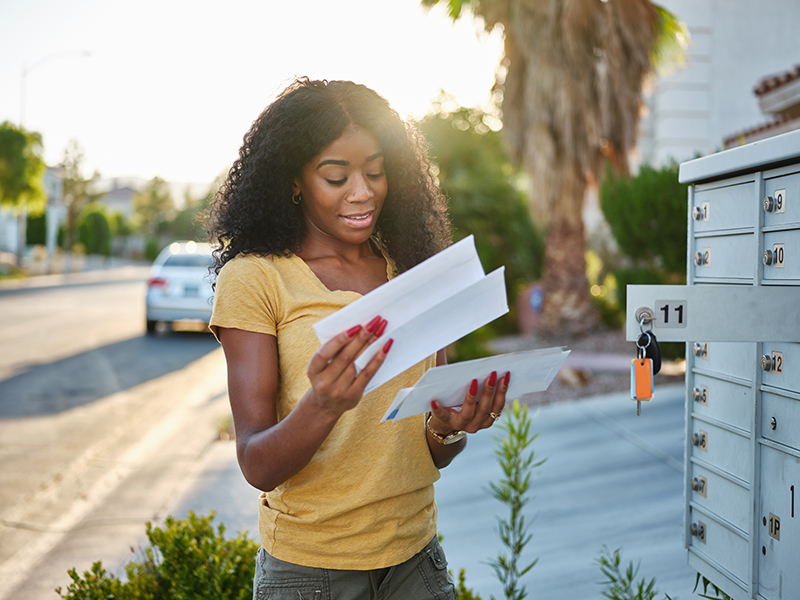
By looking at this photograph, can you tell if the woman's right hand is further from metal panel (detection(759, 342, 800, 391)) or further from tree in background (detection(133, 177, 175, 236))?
tree in background (detection(133, 177, 175, 236))

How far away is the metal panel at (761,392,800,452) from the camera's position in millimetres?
1429

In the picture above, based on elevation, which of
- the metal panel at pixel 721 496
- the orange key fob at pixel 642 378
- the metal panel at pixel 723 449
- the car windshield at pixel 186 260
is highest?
the car windshield at pixel 186 260

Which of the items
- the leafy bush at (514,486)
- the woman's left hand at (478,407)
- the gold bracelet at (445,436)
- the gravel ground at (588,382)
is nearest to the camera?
the woman's left hand at (478,407)

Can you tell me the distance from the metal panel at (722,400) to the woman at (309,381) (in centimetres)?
61

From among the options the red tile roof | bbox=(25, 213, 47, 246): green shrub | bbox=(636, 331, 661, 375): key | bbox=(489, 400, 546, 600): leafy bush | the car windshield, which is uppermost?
bbox=(25, 213, 47, 246): green shrub

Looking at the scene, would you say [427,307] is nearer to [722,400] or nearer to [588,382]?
[722,400]

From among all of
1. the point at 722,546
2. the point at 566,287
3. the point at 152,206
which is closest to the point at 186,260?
the point at 566,287

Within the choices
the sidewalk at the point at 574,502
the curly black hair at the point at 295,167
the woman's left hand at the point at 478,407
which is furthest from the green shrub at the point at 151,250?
the woman's left hand at the point at 478,407

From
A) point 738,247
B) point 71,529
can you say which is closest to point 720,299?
point 738,247

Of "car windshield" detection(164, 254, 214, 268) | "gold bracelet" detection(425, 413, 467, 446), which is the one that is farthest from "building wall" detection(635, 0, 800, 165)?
"gold bracelet" detection(425, 413, 467, 446)

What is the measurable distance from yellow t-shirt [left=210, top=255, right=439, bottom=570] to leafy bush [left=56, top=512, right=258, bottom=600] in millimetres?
1113

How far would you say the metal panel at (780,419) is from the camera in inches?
56.2

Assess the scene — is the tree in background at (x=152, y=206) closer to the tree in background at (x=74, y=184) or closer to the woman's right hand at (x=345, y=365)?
the tree in background at (x=74, y=184)

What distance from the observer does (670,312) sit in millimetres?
1357
